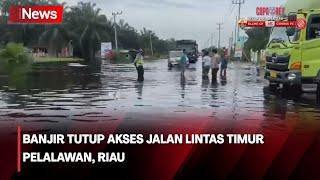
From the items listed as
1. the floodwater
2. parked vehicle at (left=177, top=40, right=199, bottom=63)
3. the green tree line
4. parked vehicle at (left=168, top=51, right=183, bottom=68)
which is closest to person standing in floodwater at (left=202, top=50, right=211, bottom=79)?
the floodwater

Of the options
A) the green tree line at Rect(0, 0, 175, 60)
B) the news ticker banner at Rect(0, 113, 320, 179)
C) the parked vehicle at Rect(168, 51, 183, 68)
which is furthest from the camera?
the green tree line at Rect(0, 0, 175, 60)

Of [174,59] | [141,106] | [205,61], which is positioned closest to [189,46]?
[174,59]

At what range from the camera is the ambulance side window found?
1675cm

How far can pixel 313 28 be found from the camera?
55.4ft

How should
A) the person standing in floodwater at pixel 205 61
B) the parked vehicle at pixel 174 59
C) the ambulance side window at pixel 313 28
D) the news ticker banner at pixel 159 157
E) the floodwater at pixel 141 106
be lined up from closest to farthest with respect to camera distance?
1. the news ticker banner at pixel 159 157
2. the floodwater at pixel 141 106
3. the ambulance side window at pixel 313 28
4. the person standing in floodwater at pixel 205 61
5. the parked vehicle at pixel 174 59

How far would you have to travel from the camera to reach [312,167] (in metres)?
6.93

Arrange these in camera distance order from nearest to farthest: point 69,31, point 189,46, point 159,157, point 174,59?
1. point 159,157
2. point 174,59
3. point 189,46
4. point 69,31

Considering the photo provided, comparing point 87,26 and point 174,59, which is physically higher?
point 87,26

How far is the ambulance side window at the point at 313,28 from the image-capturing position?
55.0 feet

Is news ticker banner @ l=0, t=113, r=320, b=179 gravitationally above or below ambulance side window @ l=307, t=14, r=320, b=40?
below

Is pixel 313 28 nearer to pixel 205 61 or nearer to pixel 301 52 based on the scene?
pixel 301 52

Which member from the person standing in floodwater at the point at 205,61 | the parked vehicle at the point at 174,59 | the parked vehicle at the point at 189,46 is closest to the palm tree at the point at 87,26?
the parked vehicle at the point at 189,46

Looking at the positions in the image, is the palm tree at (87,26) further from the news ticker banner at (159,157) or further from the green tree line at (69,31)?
the news ticker banner at (159,157)

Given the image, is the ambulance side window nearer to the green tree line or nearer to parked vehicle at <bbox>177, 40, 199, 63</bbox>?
parked vehicle at <bbox>177, 40, 199, 63</bbox>
